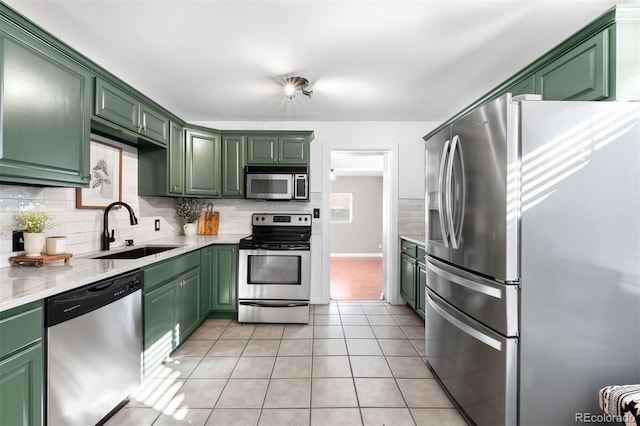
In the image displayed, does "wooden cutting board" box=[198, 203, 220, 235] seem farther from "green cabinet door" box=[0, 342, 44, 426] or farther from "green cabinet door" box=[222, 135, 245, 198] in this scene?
"green cabinet door" box=[0, 342, 44, 426]

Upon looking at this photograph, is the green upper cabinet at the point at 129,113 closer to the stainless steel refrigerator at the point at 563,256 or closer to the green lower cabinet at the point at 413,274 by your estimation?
the stainless steel refrigerator at the point at 563,256

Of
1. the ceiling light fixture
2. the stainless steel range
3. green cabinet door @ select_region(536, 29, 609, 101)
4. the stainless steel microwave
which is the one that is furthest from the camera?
the stainless steel microwave

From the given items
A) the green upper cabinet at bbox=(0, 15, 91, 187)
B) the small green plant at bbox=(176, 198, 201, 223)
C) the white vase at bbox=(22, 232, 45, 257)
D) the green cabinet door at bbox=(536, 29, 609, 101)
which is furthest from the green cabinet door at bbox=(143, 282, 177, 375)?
the green cabinet door at bbox=(536, 29, 609, 101)

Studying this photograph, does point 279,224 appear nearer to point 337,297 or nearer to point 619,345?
point 337,297

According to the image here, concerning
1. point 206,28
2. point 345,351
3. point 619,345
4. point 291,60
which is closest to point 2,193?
point 206,28

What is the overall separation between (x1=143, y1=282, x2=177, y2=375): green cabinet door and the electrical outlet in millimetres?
737

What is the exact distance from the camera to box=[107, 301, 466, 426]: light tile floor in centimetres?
175

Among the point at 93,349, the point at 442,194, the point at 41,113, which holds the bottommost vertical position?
the point at 93,349

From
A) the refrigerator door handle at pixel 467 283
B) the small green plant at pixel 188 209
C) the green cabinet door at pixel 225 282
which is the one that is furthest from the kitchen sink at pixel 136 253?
the refrigerator door handle at pixel 467 283

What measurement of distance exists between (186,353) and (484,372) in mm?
2239

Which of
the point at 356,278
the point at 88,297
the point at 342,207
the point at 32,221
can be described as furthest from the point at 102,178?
the point at 342,207

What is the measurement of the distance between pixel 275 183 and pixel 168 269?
1536 millimetres

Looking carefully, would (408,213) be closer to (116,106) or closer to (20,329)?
(116,106)

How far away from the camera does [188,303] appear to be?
2.66 m
